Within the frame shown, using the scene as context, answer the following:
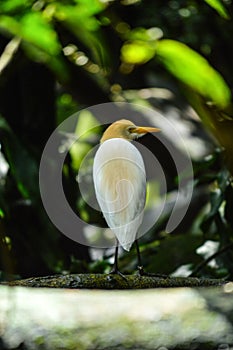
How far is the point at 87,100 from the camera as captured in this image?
99.5 inches

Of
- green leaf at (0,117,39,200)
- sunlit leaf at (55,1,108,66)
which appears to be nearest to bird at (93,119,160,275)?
sunlit leaf at (55,1,108,66)

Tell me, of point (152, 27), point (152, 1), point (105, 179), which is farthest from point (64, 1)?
point (152, 1)

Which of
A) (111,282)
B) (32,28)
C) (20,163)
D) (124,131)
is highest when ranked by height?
(32,28)

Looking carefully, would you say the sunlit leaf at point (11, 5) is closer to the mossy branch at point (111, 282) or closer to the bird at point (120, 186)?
the bird at point (120, 186)

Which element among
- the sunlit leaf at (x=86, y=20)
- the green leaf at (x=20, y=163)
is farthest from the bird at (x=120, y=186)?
the green leaf at (x=20, y=163)

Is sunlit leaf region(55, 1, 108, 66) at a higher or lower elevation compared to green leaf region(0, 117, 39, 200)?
higher

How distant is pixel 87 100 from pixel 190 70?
4.39 ft

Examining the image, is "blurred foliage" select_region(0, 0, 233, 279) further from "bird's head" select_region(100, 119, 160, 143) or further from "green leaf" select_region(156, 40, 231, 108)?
"bird's head" select_region(100, 119, 160, 143)

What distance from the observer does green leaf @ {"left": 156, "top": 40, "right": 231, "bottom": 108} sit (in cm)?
120

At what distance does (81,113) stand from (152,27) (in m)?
0.67

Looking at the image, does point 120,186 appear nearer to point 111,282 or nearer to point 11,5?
point 111,282

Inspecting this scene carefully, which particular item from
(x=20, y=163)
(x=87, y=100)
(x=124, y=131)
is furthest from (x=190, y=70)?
(x=87, y=100)

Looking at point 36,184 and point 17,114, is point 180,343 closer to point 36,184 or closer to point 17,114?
point 36,184

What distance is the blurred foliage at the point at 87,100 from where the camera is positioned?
1307mm
